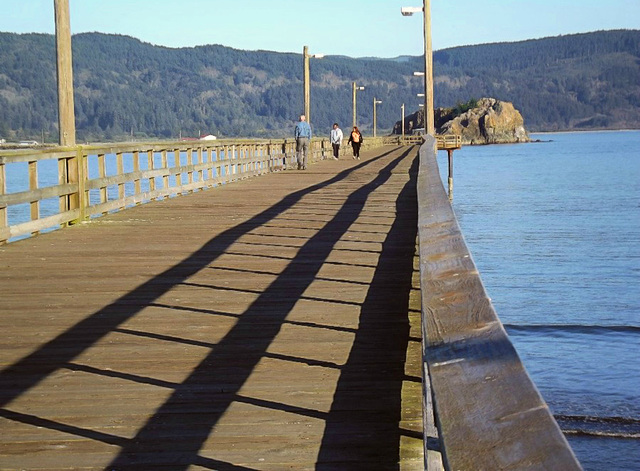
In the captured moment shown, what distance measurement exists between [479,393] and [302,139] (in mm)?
32027

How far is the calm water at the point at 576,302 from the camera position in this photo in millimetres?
12148

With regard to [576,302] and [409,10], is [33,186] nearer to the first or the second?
[576,302]

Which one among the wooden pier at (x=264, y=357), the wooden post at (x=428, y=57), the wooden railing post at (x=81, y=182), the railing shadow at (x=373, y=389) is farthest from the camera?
the wooden post at (x=428, y=57)

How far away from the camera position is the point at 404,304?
7.77m

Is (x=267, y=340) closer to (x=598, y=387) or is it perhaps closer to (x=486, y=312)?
(x=486, y=312)

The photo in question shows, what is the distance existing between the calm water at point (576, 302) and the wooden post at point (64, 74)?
288 inches

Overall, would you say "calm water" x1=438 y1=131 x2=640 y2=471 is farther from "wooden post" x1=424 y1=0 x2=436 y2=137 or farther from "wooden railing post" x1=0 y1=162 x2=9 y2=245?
"wooden railing post" x1=0 y1=162 x2=9 y2=245

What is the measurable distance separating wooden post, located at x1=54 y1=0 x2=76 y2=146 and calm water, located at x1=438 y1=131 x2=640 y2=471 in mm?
7313

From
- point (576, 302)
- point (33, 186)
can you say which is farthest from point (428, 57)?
point (33, 186)

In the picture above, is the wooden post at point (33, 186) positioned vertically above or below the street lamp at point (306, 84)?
below

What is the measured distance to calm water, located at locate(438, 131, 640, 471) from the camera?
1215 centimetres

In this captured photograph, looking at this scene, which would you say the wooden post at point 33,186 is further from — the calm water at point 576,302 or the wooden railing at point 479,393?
the wooden railing at point 479,393

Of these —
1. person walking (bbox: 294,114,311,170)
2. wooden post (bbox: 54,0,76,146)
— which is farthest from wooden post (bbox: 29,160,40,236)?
person walking (bbox: 294,114,311,170)

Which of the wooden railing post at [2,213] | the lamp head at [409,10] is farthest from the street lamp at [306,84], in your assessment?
the wooden railing post at [2,213]
